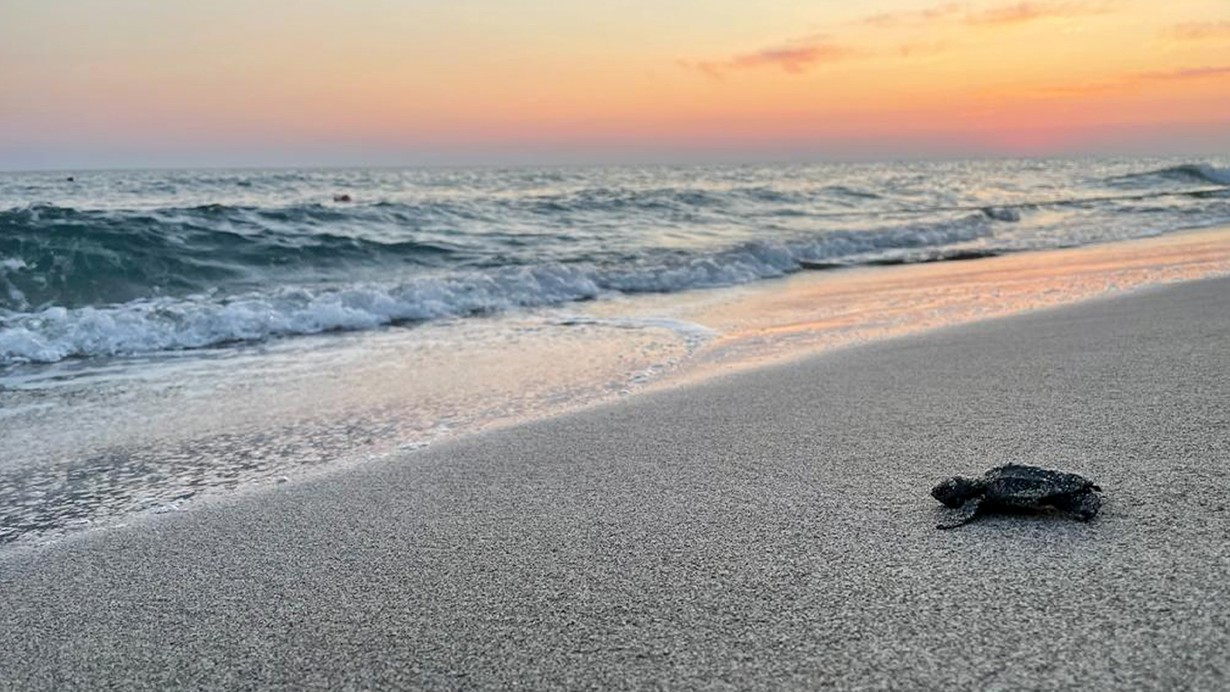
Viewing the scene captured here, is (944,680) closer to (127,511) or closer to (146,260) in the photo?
(127,511)

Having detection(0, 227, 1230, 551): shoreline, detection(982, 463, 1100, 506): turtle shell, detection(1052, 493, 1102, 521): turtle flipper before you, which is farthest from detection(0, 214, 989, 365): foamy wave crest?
detection(1052, 493, 1102, 521): turtle flipper

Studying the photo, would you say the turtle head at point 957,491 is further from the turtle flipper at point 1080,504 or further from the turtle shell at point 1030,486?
the turtle flipper at point 1080,504

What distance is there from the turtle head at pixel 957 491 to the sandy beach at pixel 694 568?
3.2 inches

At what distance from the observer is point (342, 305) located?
32.7 feet

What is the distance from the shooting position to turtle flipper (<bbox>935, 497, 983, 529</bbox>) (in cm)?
290

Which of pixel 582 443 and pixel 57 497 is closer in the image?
pixel 57 497

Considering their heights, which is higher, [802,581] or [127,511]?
[802,581]

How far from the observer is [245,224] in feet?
55.7

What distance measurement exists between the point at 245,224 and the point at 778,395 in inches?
563

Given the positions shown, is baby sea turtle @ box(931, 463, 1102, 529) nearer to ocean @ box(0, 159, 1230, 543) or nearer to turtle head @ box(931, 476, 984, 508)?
turtle head @ box(931, 476, 984, 508)

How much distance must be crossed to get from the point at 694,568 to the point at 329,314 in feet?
25.2

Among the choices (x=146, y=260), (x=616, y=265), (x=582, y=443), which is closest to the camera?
(x=582, y=443)

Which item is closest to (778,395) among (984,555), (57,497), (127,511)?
(984,555)

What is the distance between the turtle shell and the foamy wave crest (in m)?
7.72
